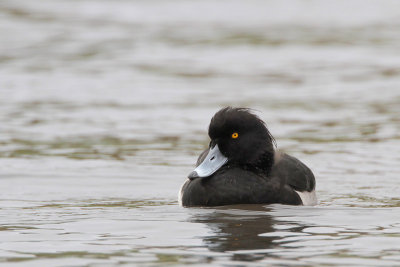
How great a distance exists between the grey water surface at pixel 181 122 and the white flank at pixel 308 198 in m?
0.27

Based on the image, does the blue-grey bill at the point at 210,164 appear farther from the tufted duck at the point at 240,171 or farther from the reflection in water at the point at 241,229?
the reflection in water at the point at 241,229

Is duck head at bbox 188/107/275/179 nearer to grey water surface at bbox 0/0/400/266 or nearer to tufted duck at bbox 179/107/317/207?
tufted duck at bbox 179/107/317/207

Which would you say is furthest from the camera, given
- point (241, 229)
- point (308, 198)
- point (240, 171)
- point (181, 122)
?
point (181, 122)

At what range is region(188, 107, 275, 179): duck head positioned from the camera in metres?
9.48

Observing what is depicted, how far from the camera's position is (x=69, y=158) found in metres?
12.8

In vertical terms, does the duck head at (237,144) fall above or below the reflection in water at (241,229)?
above

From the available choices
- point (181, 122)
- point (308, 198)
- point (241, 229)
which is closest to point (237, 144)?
point (308, 198)

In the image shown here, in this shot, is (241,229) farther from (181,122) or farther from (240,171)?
(181,122)

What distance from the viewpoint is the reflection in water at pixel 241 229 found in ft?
24.7

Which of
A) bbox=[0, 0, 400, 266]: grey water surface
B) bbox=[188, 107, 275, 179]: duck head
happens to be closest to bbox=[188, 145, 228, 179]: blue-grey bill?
bbox=[188, 107, 275, 179]: duck head

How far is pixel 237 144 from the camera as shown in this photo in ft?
31.4

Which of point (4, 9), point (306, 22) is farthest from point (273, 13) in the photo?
point (4, 9)

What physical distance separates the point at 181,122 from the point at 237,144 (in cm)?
597

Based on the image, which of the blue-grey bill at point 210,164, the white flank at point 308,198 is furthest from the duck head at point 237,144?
the white flank at point 308,198
